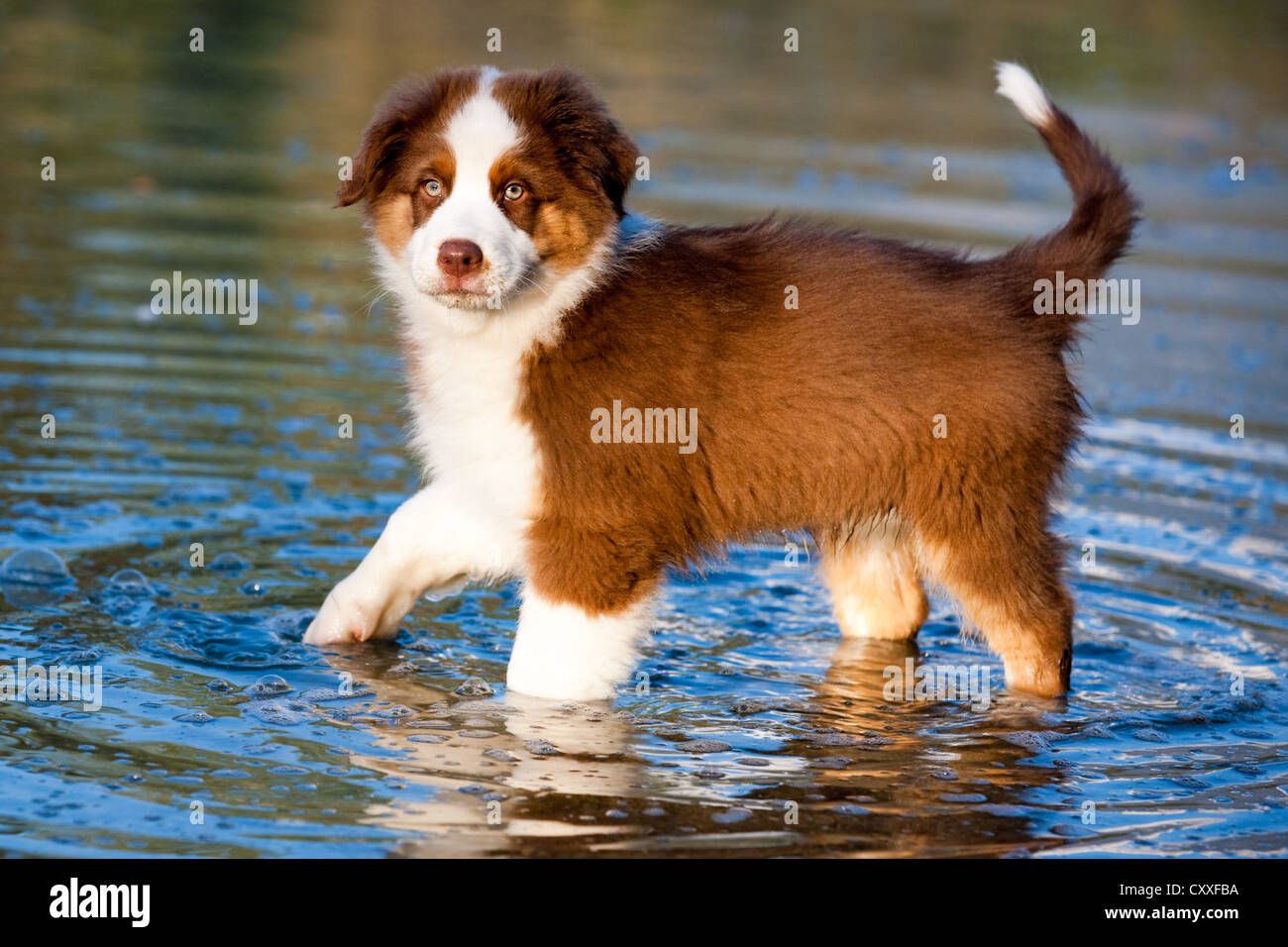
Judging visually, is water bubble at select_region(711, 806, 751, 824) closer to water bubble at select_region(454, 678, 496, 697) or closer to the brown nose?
water bubble at select_region(454, 678, 496, 697)

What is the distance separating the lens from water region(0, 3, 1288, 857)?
4.99 meters

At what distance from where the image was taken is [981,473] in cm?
568

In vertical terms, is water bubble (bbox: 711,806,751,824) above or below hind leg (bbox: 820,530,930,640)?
below

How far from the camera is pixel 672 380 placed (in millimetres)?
5547

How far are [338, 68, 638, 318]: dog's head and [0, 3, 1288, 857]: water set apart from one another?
1.37 metres

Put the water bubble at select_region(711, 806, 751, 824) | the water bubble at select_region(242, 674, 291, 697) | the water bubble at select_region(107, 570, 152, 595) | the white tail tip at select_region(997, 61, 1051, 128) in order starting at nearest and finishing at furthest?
1. the water bubble at select_region(711, 806, 751, 824)
2. the water bubble at select_region(242, 674, 291, 697)
3. the white tail tip at select_region(997, 61, 1051, 128)
4. the water bubble at select_region(107, 570, 152, 595)

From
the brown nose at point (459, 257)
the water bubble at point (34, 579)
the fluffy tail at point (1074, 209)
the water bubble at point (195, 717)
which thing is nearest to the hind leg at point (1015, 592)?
the fluffy tail at point (1074, 209)

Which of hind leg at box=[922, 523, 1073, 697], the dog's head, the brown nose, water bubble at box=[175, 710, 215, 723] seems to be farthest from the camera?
hind leg at box=[922, 523, 1073, 697]

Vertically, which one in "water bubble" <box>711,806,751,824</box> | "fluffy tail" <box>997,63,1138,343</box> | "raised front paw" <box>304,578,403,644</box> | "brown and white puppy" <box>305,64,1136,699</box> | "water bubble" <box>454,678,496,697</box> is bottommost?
"water bubble" <box>711,806,751,824</box>

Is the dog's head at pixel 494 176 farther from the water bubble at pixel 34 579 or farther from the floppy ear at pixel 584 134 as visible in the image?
the water bubble at pixel 34 579

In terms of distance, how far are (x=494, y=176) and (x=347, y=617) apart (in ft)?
5.66

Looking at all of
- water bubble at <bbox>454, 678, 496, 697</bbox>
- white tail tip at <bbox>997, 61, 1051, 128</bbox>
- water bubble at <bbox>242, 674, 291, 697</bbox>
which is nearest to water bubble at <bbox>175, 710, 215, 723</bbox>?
water bubble at <bbox>242, 674, 291, 697</bbox>

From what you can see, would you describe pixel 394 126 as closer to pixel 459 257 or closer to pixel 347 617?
pixel 459 257
